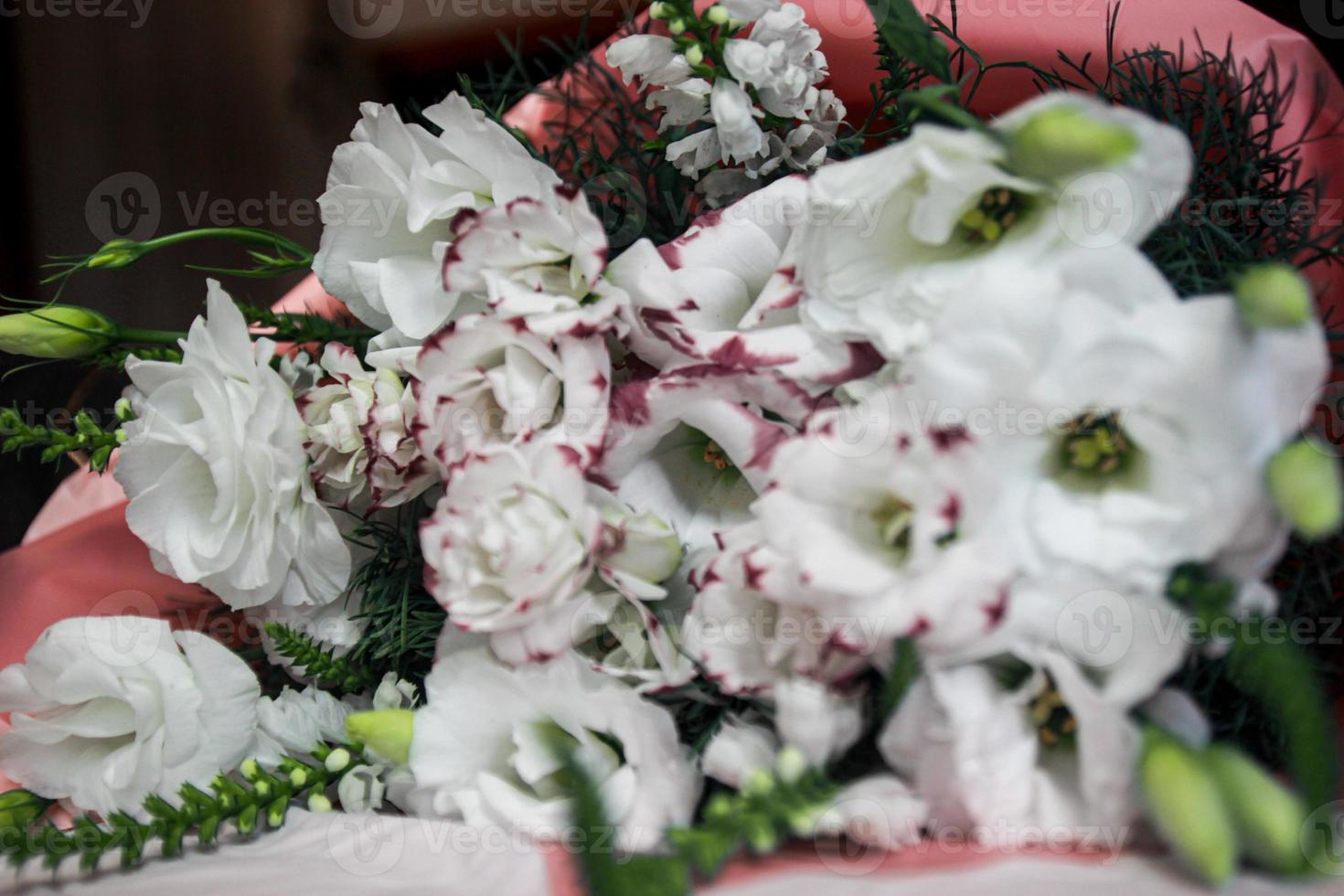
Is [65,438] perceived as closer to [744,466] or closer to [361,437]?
[361,437]

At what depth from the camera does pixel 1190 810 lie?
0.24 meters

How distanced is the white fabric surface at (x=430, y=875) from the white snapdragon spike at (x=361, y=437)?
121mm

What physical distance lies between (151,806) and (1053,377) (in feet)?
1.08

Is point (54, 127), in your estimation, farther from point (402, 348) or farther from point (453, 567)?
point (453, 567)

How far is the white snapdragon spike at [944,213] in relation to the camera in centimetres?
27

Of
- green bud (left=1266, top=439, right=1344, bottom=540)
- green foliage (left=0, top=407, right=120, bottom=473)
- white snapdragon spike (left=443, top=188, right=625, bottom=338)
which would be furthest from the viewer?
green foliage (left=0, top=407, right=120, bottom=473)

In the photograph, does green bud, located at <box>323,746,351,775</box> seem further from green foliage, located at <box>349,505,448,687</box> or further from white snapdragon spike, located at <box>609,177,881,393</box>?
white snapdragon spike, located at <box>609,177,881,393</box>

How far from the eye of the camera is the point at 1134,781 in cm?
26

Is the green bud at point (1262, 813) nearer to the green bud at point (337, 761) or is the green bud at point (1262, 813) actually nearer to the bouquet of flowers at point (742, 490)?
the bouquet of flowers at point (742, 490)

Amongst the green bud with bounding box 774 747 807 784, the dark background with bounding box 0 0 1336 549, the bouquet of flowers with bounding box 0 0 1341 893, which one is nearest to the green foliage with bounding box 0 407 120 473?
the bouquet of flowers with bounding box 0 0 1341 893

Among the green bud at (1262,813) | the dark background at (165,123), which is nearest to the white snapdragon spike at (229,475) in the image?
the green bud at (1262,813)

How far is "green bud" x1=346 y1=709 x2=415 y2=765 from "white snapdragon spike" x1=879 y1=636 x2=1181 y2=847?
16cm

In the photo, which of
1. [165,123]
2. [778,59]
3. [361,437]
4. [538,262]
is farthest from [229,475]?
[165,123]

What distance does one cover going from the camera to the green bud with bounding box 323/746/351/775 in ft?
1.27
